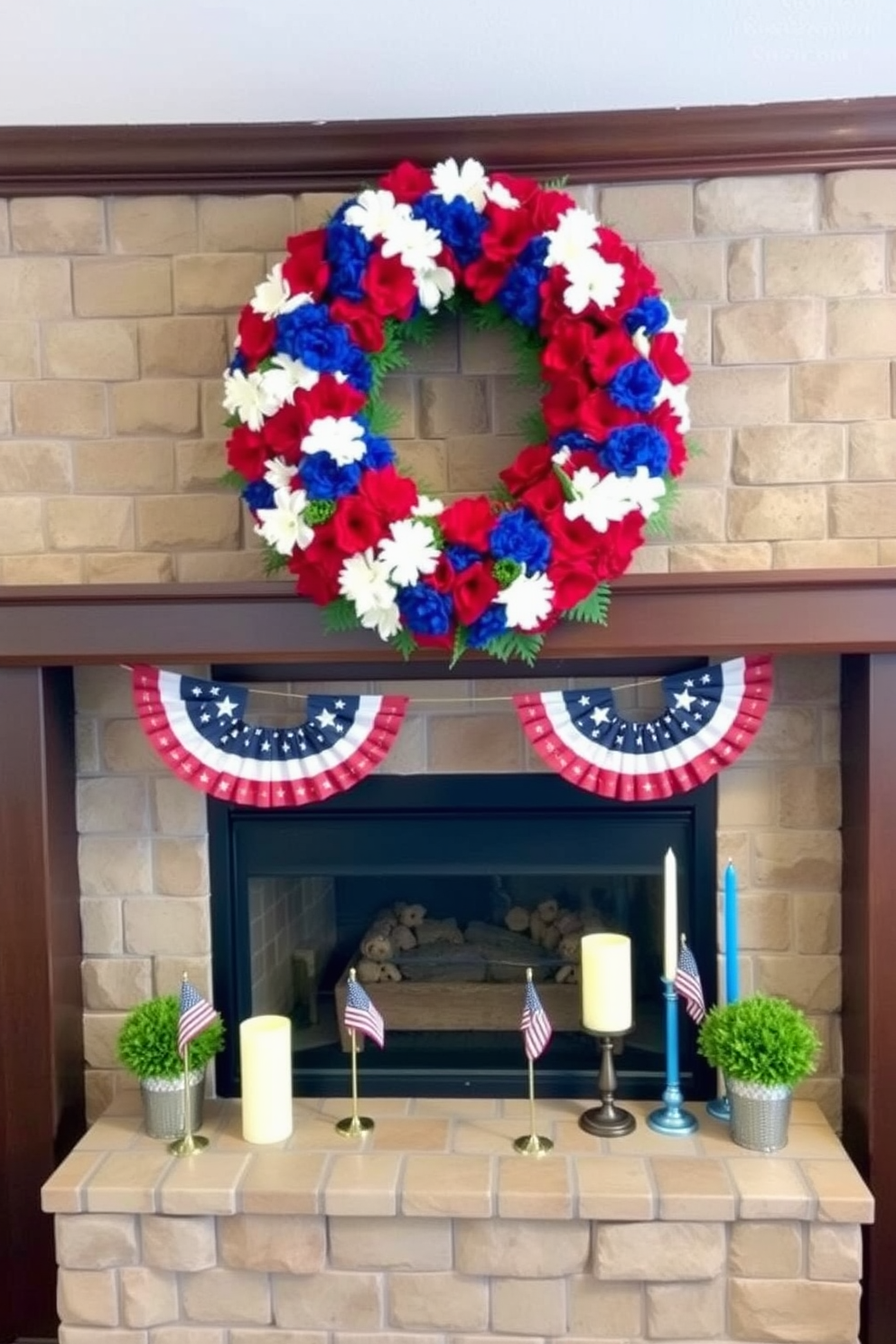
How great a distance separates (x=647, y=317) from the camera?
1770 mm

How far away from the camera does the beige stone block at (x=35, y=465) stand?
2.00 metres

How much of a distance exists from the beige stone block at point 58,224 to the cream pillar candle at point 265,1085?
1.40m

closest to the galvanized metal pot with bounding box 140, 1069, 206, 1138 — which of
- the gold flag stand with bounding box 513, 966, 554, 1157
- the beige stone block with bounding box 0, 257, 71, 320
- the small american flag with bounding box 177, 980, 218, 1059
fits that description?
the small american flag with bounding box 177, 980, 218, 1059

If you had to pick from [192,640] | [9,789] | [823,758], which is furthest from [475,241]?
[9,789]

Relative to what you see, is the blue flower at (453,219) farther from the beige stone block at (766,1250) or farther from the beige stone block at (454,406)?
the beige stone block at (766,1250)

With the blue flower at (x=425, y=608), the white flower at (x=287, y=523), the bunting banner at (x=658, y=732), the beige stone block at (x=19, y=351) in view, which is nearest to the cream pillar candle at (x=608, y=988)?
the bunting banner at (x=658, y=732)

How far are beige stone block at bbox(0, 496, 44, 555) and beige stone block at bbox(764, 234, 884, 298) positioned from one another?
1.34m

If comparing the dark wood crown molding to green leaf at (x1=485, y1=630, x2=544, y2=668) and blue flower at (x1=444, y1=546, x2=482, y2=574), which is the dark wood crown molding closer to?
blue flower at (x1=444, y1=546, x2=482, y2=574)

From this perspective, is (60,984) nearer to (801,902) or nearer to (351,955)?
(351,955)

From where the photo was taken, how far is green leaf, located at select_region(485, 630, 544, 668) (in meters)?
1.78

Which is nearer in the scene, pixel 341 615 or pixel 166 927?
pixel 341 615

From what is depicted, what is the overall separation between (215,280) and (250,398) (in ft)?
1.03

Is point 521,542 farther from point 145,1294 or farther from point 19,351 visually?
point 145,1294

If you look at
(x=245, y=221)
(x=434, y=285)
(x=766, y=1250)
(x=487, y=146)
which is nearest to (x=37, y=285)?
(x=245, y=221)
